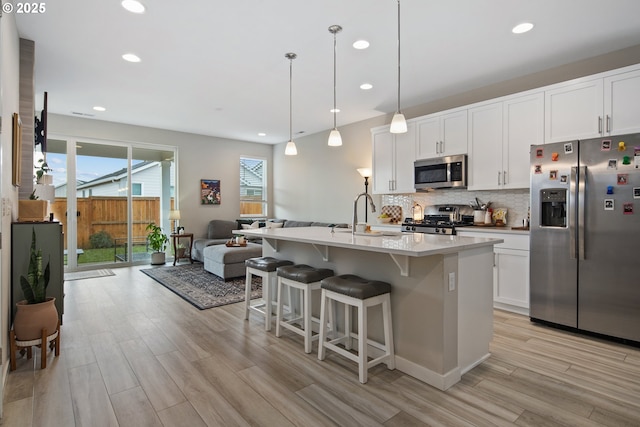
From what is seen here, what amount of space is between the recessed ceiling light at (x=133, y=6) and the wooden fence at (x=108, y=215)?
459 centimetres

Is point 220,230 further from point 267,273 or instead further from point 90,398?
point 90,398

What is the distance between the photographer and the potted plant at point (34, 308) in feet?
8.13

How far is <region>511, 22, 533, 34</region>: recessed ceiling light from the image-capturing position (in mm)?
2908

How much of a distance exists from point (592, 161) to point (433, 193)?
84.6 inches

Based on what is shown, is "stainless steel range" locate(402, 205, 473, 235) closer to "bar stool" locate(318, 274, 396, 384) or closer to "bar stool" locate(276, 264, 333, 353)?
"bar stool" locate(276, 264, 333, 353)

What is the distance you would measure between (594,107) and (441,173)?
1.71 m

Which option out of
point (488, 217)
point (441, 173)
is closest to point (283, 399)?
point (488, 217)

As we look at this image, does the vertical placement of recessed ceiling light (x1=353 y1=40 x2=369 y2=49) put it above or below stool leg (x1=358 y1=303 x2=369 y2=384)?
above

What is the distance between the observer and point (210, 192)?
7484mm

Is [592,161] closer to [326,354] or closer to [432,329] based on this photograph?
[432,329]

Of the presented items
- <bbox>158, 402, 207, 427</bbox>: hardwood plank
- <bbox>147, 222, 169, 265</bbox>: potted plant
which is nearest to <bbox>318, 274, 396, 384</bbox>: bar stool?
<bbox>158, 402, 207, 427</bbox>: hardwood plank

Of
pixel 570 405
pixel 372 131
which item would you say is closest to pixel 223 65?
pixel 372 131

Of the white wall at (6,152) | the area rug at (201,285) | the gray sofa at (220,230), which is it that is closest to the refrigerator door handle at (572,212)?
the area rug at (201,285)

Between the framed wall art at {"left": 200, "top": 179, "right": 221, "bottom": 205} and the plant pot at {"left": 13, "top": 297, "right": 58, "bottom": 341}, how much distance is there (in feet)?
16.2
